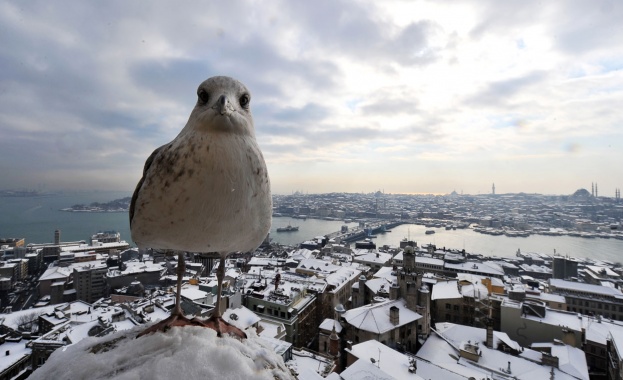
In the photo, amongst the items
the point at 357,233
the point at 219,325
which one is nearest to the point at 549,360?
the point at 219,325

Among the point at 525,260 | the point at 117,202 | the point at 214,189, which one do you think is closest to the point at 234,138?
the point at 214,189

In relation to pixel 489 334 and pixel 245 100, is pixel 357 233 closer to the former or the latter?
pixel 489 334

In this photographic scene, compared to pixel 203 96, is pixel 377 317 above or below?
below

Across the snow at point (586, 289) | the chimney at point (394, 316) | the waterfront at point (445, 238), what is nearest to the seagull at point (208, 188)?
the chimney at point (394, 316)

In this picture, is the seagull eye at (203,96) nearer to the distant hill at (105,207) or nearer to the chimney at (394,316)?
the chimney at (394,316)

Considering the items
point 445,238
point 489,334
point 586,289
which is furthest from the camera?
point 445,238

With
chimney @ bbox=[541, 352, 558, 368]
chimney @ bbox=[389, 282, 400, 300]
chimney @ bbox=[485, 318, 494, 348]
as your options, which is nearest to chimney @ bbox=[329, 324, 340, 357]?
chimney @ bbox=[389, 282, 400, 300]

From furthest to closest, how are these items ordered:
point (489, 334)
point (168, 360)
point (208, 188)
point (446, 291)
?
1. point (446, 291)
2. point (489, 334)
3. point (208, 188)
4. point (168, 360)
